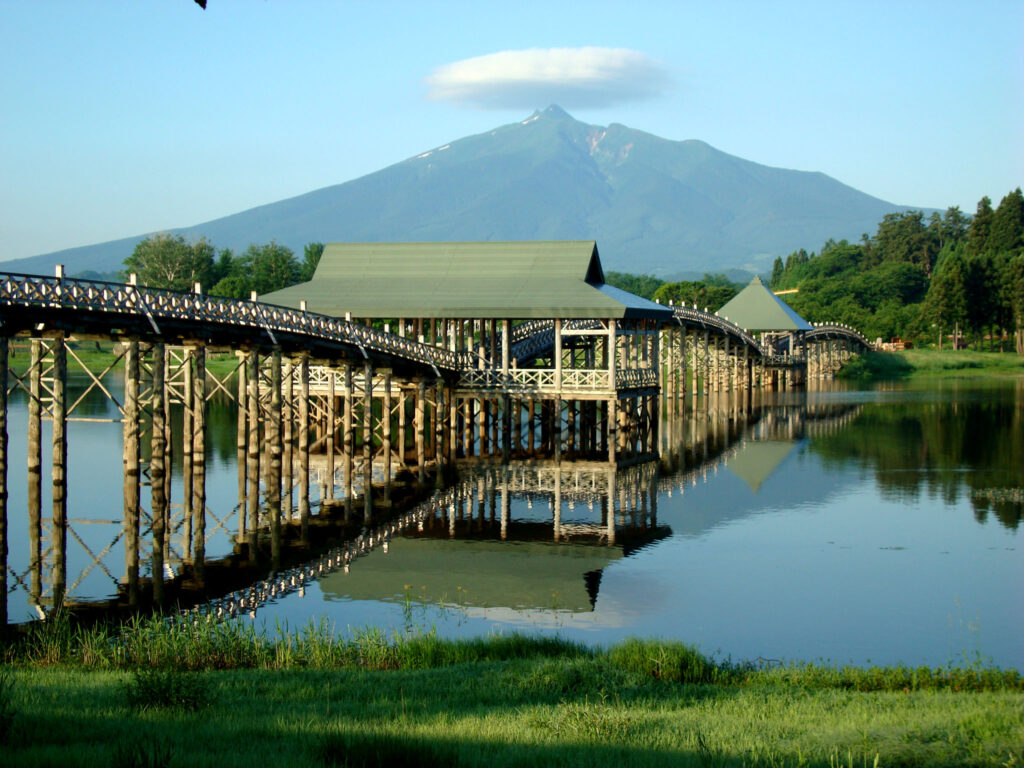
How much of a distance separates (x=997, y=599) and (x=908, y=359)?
99459mm

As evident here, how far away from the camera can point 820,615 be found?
22.3m

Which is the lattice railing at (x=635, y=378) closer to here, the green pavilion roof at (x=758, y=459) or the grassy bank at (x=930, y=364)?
the green pavilion roof at (x=758, y=459)

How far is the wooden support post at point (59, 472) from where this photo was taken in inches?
884

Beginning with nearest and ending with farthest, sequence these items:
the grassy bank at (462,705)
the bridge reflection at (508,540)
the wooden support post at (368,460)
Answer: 1. the grassy bank at (462,705)
2. the bridge reflection at (508,540)
3. the wooden support post at (368,460)

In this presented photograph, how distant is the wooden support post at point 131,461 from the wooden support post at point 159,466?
1.42 feet

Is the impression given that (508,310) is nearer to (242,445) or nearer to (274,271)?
(242,445)

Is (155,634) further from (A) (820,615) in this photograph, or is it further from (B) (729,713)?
(A) (820,615)

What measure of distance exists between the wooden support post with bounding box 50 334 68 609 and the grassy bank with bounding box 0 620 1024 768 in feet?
9.81

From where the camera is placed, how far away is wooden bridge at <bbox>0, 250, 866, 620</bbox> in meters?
24.6

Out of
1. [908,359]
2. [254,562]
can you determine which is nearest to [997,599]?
[254,562]

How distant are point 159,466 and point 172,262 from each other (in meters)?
111

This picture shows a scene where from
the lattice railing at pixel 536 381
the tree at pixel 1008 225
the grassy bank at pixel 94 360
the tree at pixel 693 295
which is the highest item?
the tree at pixel 1008 225

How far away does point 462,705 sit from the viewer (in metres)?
14.8

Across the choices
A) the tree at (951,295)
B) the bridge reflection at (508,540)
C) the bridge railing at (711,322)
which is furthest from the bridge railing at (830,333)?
the bridge reflection at (508,540)
